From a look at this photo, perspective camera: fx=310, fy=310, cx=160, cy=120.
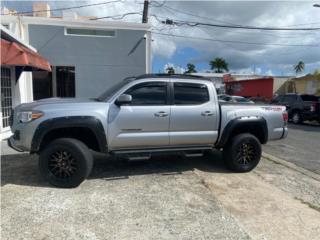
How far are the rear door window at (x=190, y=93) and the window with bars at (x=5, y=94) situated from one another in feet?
21.8

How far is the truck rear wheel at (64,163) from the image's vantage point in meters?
5.33

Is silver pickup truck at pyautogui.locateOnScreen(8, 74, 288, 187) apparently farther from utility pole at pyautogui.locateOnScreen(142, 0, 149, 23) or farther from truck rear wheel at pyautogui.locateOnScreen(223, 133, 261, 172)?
utility pole at pyautogui.locateOnScreen(142, 0, 149, 23)

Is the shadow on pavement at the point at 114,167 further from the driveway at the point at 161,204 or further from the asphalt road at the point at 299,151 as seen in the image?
the asphalt road at the point at 299,151

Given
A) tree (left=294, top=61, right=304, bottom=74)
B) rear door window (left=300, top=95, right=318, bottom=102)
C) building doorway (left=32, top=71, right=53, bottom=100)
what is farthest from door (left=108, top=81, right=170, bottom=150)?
tree (left=294, top=61, right=304, bottom=74)

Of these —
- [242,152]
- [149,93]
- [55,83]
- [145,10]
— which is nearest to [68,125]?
[149,93]

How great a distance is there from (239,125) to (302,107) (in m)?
13.8

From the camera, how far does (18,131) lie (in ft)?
17.4

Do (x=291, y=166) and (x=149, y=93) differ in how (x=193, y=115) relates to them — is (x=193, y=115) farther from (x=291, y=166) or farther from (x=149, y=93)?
(x=291, y=166)

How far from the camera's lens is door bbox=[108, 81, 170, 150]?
5.67m

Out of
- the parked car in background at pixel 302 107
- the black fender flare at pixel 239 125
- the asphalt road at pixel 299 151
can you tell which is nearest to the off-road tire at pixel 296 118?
the parked car in background at pixel 302 107

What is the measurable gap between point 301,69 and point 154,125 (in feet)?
255

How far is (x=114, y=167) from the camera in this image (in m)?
6.71

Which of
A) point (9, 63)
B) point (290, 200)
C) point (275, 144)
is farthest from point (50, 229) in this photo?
point (275, 144)

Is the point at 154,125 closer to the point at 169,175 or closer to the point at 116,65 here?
the point at 169,175
